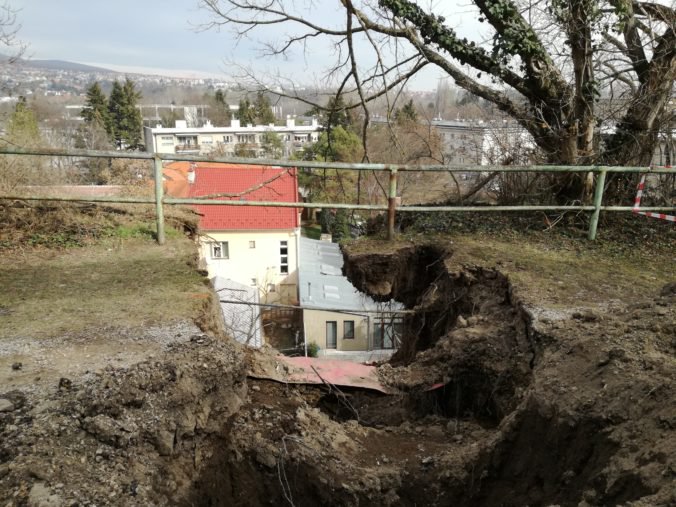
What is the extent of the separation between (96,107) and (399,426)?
5678 centimetres

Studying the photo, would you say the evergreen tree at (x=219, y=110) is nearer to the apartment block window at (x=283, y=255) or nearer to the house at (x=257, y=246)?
the house at (x=257, y=246)

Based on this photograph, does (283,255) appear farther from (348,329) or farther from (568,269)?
(568,269)

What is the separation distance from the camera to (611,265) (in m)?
5.62

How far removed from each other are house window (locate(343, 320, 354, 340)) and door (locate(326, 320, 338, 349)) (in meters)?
0.38

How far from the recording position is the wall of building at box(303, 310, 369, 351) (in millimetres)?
20672

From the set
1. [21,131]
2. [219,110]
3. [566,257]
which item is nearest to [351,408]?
[566,257]

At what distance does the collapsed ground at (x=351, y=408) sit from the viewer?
261 centimetres

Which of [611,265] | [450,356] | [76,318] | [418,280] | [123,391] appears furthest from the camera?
[418,280]

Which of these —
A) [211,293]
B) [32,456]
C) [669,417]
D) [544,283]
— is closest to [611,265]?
[544,283]

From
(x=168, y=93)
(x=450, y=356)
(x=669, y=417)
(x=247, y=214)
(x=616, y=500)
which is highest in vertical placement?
(x=168, y=93)

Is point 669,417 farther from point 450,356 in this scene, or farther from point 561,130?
point 561,130

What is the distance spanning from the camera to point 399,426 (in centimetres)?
428

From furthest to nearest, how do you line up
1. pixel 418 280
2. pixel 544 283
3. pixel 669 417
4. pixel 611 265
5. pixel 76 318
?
pixel 418 280 < pixel 611 265 < pixel 544 283 < pixel 76 318 < pixel 669 417

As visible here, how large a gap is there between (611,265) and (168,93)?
9319cm
